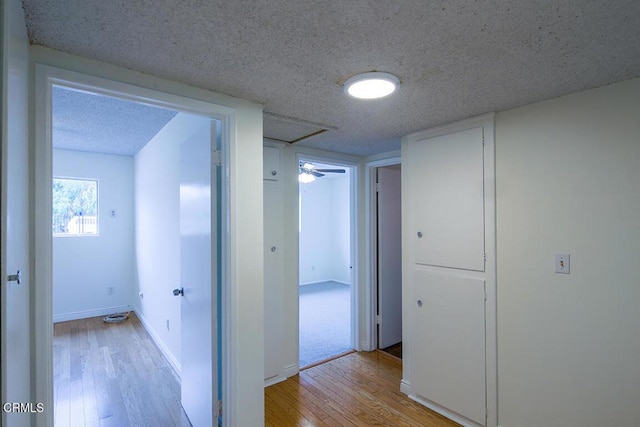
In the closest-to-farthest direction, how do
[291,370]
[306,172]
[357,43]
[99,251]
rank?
1. [357,43]
2. [291,370]
3. [306,172]
4. [99,251]

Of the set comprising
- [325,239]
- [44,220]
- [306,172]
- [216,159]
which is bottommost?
[325,239]

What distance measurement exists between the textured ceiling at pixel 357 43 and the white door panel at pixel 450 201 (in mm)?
496

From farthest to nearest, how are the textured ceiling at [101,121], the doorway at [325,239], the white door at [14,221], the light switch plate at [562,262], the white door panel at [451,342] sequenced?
the doorway at [325,239] < the textured ceiling at [101,121] < the white door panel at [451,342] < the light switch plate at [562,262] < the white door at [14,221]

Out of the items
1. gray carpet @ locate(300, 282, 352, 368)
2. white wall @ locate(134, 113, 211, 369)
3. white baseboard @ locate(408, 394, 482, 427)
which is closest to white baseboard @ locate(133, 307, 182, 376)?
white wall @ locate(134, 113, 211, 369)

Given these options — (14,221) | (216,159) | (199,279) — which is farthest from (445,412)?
(14,221)

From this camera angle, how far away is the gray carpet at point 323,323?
11.8ft

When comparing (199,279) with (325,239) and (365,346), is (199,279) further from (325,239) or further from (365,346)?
(325,239)

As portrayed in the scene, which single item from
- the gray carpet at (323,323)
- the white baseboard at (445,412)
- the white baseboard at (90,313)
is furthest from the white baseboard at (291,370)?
the white baseboard at (90,313)

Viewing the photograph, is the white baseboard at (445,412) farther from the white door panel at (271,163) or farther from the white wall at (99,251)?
the white wall at (99,251)

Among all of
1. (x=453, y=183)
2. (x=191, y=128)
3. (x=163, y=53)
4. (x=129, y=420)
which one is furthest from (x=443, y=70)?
(x=129, y=420)

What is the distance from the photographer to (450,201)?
237 centimetres

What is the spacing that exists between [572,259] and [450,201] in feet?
2.72

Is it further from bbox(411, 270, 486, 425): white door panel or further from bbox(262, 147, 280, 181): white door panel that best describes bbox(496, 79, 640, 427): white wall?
bbox(262, 147, 280, 181): white door panel

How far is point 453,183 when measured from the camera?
2354 mm
